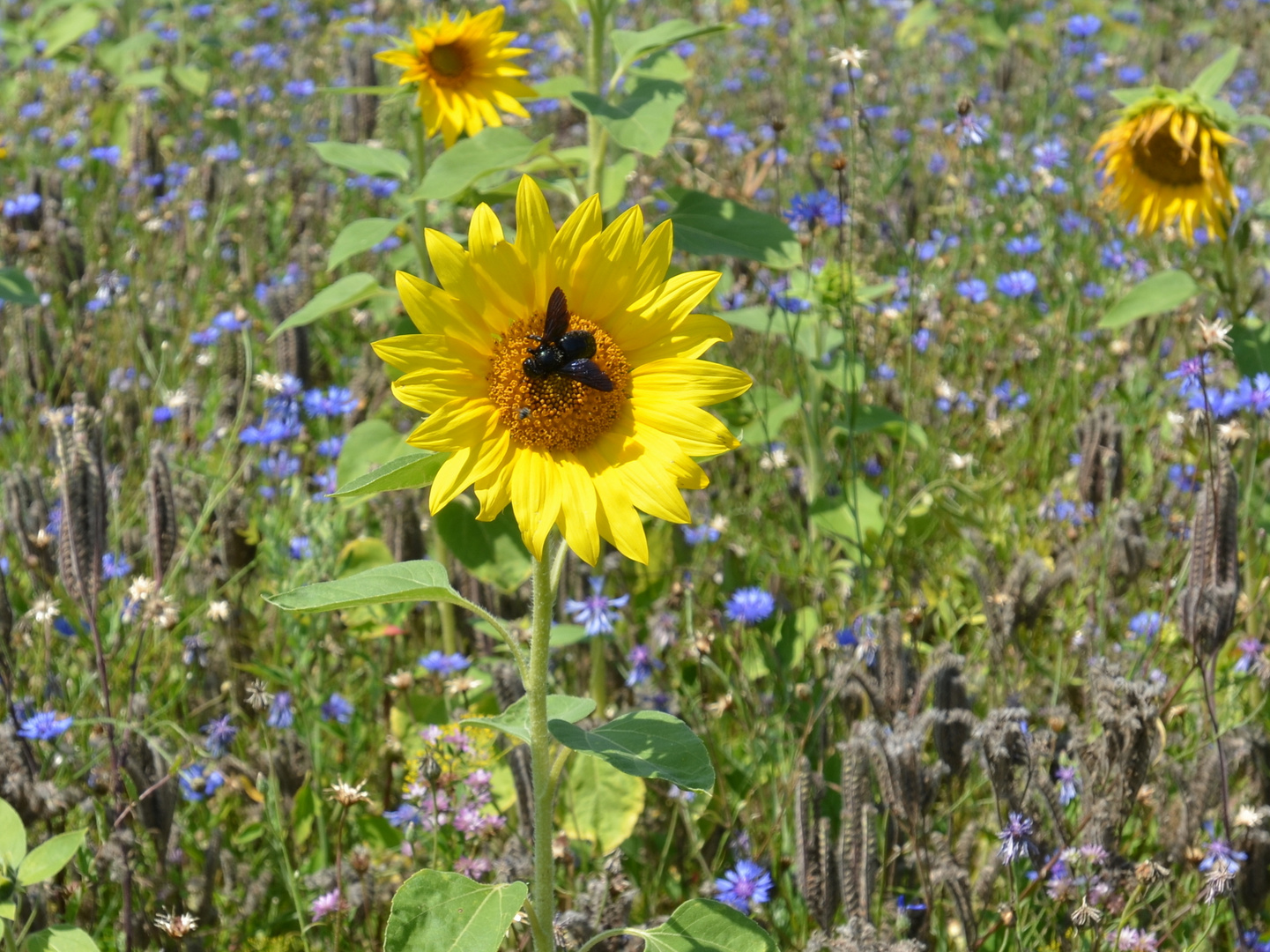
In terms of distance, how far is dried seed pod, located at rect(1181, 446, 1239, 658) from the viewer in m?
2.03

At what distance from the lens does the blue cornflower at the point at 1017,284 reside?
430cm

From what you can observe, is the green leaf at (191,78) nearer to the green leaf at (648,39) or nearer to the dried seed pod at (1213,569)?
the green leaf at (648,39)

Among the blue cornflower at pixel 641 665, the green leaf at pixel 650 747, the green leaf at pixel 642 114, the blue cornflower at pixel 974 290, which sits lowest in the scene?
the blue cornflower at pixel 641 665

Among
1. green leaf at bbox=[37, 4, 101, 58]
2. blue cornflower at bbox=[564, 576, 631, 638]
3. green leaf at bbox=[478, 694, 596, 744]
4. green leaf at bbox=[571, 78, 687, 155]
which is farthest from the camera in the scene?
green leaf at bbox=[37, 4, 101, 58]

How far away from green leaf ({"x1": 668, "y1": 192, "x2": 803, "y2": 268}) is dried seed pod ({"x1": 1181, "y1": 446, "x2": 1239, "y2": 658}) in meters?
0.89

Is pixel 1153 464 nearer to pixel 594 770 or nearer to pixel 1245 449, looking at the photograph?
pixel 1245 449


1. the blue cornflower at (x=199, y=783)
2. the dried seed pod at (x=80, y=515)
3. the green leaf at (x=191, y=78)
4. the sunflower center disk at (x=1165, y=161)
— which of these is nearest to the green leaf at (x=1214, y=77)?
the sunflower center disk at (x=1165, y=161)

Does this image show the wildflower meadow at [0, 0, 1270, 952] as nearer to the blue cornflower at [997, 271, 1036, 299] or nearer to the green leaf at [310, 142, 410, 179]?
the green leaf at [310, 142, 410, 179]

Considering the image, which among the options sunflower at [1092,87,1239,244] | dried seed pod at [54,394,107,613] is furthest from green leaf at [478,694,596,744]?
sunflower at [1092,87,1239,244]

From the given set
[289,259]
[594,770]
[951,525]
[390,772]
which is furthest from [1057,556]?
[289,259]

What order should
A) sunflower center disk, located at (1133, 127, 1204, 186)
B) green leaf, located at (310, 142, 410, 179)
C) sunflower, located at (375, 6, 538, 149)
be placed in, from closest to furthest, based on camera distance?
sunflower, located at (375, 6, 538, 149) < green leaf, located at (310, 142, 410, 179) < sunflower center disk, located at (1133, 127, 1204, 186)

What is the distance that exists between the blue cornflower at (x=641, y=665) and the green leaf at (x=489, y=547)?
32 cm

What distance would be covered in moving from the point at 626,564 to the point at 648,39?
1.37 meters

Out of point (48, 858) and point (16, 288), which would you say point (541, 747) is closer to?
point (48, 858)
